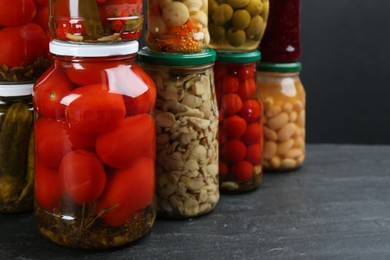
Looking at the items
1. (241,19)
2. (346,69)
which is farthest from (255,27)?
(346,69)

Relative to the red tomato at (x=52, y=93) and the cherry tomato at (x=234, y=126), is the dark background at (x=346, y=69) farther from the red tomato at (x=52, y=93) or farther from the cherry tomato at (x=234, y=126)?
the red tomato at (x=52, y=93)

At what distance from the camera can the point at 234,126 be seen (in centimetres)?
106

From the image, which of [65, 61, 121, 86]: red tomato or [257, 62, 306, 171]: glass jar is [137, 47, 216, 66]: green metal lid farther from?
[257, 62, 306, 171]: glass jar

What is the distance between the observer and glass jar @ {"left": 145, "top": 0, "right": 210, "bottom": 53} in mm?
918

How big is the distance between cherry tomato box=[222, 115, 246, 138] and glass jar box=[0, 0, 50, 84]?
291 millimetres

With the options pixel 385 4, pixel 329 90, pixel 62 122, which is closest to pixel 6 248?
pixel 62 122

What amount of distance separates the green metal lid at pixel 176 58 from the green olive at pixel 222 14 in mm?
92

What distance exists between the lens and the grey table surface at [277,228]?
86cm

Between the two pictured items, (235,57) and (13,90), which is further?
(235,57)

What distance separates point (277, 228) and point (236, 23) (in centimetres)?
32

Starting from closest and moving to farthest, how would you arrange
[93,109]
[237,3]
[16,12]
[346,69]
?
1. [93,109]
2. [16,12]
3. [237,3]
4. [346,69]

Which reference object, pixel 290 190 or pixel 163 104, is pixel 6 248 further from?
pixel 290 190

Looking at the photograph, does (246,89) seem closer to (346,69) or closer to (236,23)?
(236,23)

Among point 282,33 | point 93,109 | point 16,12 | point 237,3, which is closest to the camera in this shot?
point 93,109
